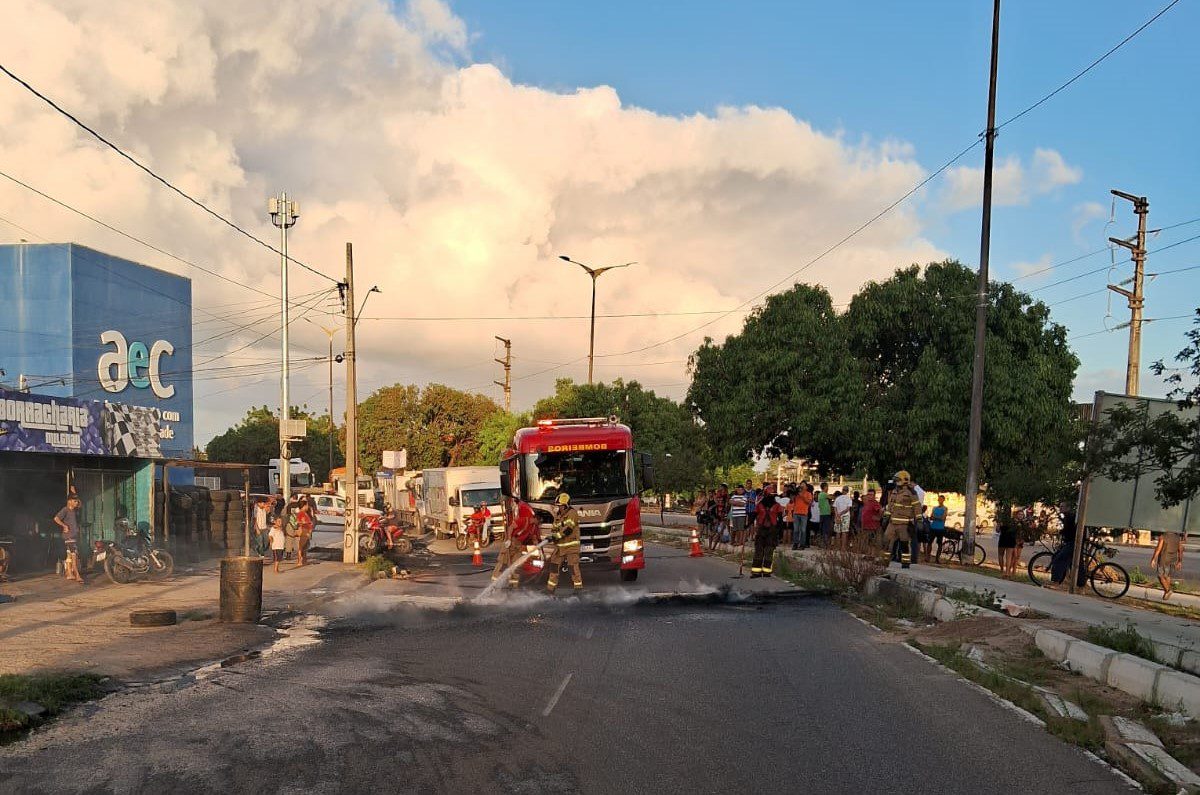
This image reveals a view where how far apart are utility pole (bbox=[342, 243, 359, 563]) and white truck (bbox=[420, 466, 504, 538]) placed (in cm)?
1078

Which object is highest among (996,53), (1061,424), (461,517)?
(996,53)

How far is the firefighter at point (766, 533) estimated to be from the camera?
67.7 ft

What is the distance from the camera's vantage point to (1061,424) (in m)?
33.4

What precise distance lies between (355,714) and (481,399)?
234 feet

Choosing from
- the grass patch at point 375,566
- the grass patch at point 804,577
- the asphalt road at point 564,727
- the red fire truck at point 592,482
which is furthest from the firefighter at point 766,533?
the grass patch at point 375,566

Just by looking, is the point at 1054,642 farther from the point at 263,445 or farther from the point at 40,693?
the point at 263,445

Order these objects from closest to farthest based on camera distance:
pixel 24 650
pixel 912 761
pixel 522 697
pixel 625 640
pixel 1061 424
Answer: pixel 912 761
pixel 522 697
pixel 24 650
pixel 625 640
pixel 1061 424

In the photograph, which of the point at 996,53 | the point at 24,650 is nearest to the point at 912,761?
the point at 24,650

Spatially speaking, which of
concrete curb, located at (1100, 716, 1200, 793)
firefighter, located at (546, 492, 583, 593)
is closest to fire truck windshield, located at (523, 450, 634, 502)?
firefighter, located at (546, 492, 583, 593)

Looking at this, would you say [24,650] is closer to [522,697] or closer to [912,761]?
[522,697]

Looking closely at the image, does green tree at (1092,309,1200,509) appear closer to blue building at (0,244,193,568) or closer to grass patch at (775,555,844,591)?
→ grass patch at (775,555,844,591)

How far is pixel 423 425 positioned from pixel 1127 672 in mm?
70380

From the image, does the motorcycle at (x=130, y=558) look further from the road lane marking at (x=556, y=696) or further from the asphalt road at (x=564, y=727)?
the road lane marking at (x=556, y=696)

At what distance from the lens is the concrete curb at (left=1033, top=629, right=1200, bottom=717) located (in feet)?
28.2
